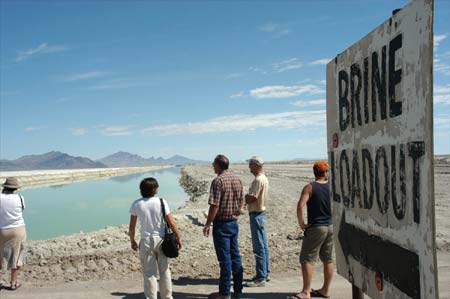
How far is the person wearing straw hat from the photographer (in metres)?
6.70

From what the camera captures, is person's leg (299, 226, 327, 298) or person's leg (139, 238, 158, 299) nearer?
person's leg (299, 226, 327, 298)

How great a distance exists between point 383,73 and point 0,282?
7425 millimetres

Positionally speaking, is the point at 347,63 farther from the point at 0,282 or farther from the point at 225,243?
the point at 0,282

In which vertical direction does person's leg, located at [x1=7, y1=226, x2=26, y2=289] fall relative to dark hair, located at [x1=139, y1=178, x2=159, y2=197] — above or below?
below

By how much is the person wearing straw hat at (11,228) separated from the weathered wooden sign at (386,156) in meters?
5.46

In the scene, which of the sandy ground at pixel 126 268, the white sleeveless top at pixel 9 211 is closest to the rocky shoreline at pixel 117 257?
the sandy ground at pixel 126 268

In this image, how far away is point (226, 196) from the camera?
6.04m

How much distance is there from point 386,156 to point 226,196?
3718 millimetres

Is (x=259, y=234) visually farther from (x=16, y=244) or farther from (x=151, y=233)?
(x=16, y=244)

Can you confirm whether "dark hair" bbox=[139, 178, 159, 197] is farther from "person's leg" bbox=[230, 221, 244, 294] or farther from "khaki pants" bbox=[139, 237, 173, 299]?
"person's leg" bbox=[230, 221, 244, 294]

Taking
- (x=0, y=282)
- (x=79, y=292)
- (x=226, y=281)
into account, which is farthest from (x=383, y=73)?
(x=0, y=282)

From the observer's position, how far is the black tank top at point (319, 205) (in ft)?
17.9

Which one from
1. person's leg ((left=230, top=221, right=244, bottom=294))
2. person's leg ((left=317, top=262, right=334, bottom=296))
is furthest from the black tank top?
person's leg ((left=230, top=221, right=244, bottom=294))

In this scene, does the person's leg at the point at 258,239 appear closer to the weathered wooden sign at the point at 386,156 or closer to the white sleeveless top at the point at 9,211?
the weathered wooden sign at the point at 386,156
